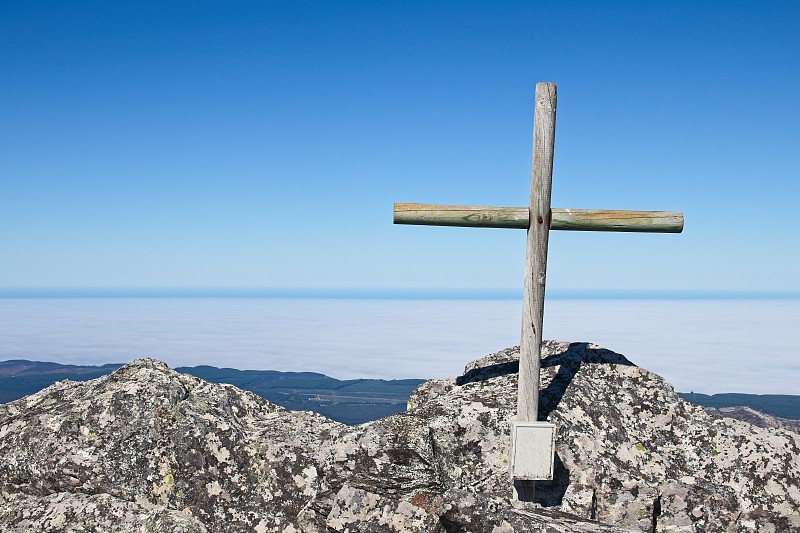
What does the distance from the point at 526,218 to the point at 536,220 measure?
0.15 m

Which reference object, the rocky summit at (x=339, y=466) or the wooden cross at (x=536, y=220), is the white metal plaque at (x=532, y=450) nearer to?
the wooden cross at (x=536, y=220)

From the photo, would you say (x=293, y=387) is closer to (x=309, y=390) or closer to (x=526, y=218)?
(x=309, y=390)

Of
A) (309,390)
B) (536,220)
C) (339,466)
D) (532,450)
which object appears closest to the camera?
(532,450)

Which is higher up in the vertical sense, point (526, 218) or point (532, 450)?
point (526, 218)

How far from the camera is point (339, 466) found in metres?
8.46

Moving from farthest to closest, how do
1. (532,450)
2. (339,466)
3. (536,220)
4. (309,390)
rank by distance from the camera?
(309,390), (536,220), (339,466), (532,450)

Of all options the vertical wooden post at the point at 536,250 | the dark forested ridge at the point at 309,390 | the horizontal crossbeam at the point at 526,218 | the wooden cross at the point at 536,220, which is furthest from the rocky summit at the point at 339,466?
the dark forested ridge at the point at 309,390

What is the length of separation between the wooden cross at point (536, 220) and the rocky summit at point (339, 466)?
0.65 meters

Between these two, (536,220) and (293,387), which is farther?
(293,387)

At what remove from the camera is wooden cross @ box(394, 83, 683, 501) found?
885 cm

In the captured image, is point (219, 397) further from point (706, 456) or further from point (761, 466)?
point (761, 466)

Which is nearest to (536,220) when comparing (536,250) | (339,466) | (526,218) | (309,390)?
(526,218)

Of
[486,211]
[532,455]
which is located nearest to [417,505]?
[532,455]

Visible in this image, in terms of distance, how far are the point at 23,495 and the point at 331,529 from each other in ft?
14.1
